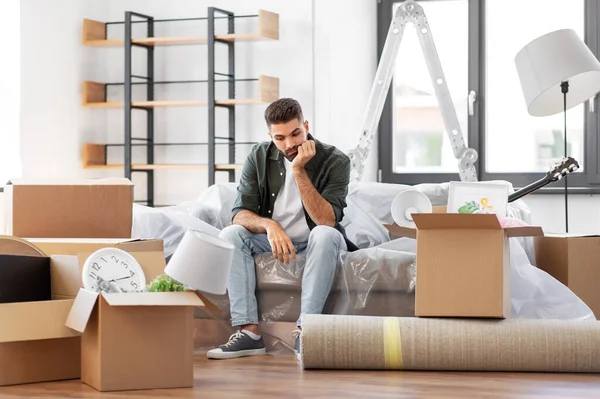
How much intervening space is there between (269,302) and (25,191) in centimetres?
85

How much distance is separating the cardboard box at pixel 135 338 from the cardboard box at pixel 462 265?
0.70 metres

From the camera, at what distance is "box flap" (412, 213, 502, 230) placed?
8.86ft

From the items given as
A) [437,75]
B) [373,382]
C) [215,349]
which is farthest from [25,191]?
[437,75]

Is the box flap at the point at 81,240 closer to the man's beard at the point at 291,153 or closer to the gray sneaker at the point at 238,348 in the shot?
the gray sneaker at the point at 238,348

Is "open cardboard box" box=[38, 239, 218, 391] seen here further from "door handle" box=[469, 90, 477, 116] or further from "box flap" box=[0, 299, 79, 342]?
"door handle" box=[469, 90, 477, 116]

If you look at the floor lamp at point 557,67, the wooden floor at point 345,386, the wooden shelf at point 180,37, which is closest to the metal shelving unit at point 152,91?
the wooden shelf at point 180,37

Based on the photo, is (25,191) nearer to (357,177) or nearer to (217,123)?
(357,177)

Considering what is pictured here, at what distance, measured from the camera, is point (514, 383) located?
249 cm

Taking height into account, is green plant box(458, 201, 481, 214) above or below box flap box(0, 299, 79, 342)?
above

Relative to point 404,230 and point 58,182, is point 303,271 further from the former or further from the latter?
point 58,182

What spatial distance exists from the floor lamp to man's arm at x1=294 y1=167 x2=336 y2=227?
1.27 m

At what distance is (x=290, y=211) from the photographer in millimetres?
3252

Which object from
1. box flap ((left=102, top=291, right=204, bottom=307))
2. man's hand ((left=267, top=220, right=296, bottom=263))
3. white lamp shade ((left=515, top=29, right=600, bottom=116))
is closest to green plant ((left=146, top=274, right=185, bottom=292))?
box flap ((left=102, top=291, right=204, bottom=307))

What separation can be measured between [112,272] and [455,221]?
0.96 meters
